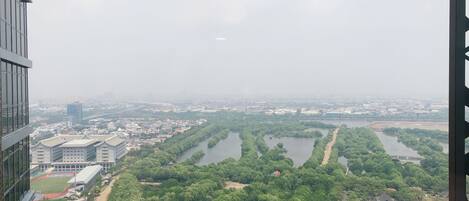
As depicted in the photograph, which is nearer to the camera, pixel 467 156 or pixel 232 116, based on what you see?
pixel 467 156

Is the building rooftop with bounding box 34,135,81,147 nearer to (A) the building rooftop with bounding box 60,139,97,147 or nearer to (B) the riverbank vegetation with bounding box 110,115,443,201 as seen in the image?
(A) the building rooftop with bounding box 60,139,97,147

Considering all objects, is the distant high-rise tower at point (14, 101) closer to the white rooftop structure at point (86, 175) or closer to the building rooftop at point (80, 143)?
the white rooftop structure at point (86, 175)

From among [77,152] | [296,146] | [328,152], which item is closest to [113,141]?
[77,152]

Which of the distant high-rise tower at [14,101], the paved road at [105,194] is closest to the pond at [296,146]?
the paved road at [105,194]

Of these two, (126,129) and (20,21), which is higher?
(20,21)

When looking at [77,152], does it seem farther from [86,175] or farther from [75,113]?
[75,113]

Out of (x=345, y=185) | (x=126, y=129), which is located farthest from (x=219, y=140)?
(x=345, y=185)

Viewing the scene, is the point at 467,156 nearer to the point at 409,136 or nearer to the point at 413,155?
the point at 413,155
